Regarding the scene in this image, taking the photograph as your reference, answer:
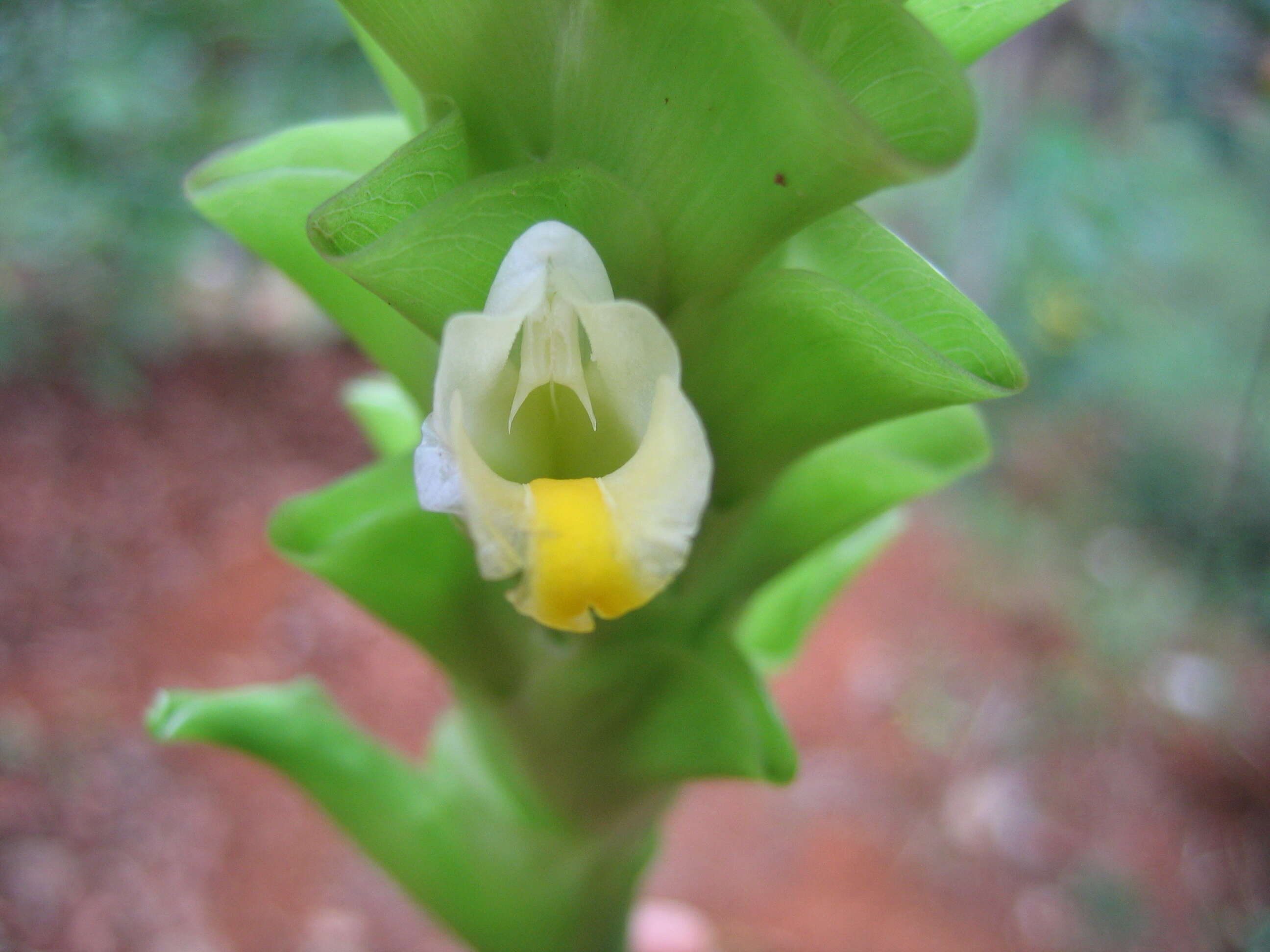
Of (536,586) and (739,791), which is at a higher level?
(536,586)

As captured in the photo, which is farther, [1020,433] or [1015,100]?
[1020,433]

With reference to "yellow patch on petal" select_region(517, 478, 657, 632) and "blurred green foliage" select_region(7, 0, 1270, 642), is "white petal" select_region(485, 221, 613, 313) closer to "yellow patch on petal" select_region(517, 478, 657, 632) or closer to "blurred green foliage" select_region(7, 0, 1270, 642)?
"yellow patch on petal" select_region(517, 478, 657, 632)

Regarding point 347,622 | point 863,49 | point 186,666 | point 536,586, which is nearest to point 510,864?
point 536,586

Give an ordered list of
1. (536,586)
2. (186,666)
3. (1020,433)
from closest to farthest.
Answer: (536,586), (186,666), (1020,433)

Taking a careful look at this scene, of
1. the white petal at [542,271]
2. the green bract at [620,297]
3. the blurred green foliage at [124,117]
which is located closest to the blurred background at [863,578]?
the blurred green foliage at [124,117]

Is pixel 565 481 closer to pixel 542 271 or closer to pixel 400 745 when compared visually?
pixel 542 271

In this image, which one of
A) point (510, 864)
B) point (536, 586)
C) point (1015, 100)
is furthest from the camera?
point (1015, 100)

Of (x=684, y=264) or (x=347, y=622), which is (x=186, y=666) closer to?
(x=347, y=622)
